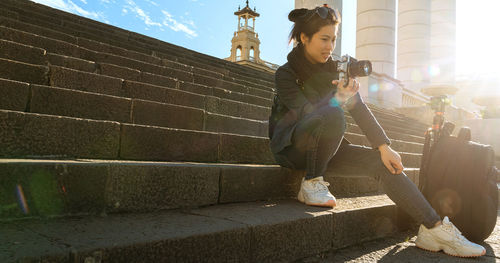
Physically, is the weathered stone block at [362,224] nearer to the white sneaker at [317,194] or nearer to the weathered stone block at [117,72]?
the white sneaker at [317,194]

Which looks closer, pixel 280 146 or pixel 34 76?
pixel 280 146

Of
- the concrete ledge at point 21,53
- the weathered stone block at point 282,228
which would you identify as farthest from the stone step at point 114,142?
the concrete ledge at point 21,53

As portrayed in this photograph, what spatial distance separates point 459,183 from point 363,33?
54.1ft

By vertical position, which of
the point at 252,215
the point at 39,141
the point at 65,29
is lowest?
the point at 252,215

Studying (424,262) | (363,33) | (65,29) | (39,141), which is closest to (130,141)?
(39,141)

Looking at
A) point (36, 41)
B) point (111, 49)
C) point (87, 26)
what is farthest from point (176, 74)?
point (87, 26)

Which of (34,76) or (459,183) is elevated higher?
(34,76)

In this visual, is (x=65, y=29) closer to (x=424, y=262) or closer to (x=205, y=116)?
(x=205, y=116)

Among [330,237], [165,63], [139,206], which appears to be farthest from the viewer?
[165,63]

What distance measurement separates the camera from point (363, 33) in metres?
17.3

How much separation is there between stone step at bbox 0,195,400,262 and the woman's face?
1012mm

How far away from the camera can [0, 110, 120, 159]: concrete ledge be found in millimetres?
1818

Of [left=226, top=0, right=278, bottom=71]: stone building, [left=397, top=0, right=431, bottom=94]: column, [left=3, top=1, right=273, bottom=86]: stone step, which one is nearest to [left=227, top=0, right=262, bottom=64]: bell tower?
[left=226, top=0, right=278, bottom=71]: stone building

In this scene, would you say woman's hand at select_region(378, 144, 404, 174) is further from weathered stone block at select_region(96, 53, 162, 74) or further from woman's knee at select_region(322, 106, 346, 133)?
weathered stone block at select_region(96, 53, 162, 74)
